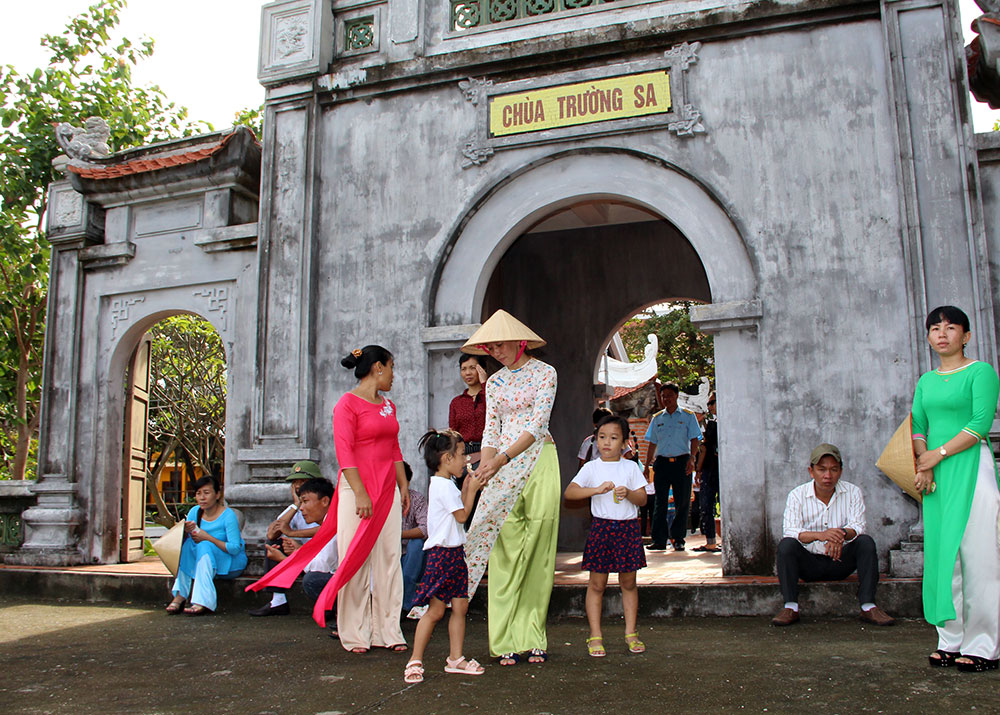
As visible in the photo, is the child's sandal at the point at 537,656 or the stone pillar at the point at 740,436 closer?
the child's sandal at the point at 537,656

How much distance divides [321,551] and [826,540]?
10.5 feet

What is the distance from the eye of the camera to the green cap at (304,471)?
6.59 m

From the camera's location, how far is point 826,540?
5.30m

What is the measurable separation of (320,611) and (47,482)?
190 inches

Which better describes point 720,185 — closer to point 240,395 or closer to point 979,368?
point 979,368

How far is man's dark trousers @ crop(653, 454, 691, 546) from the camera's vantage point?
861 centimetres

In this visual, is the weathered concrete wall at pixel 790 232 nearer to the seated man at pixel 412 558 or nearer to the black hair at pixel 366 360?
the seated man at pixel 412 558

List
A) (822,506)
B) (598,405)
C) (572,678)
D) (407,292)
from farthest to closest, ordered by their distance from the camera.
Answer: (598,405) < (407,292) < (822,506) < (572,678)

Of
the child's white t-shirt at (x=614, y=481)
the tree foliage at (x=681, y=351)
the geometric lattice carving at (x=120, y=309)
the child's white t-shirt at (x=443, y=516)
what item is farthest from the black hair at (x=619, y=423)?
the tree foliage at (x=681, y=351)

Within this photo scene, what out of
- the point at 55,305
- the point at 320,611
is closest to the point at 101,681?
the point at 320,611

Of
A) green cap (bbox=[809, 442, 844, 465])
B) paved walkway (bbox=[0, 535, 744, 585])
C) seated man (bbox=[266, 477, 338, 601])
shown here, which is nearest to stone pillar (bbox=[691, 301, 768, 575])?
paved walkway (bbox=[0, 535, 744, 585])

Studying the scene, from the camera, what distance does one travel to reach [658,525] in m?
9.03

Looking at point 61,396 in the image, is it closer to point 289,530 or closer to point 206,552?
point 206,552

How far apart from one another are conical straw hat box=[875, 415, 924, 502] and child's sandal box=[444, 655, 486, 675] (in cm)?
237
